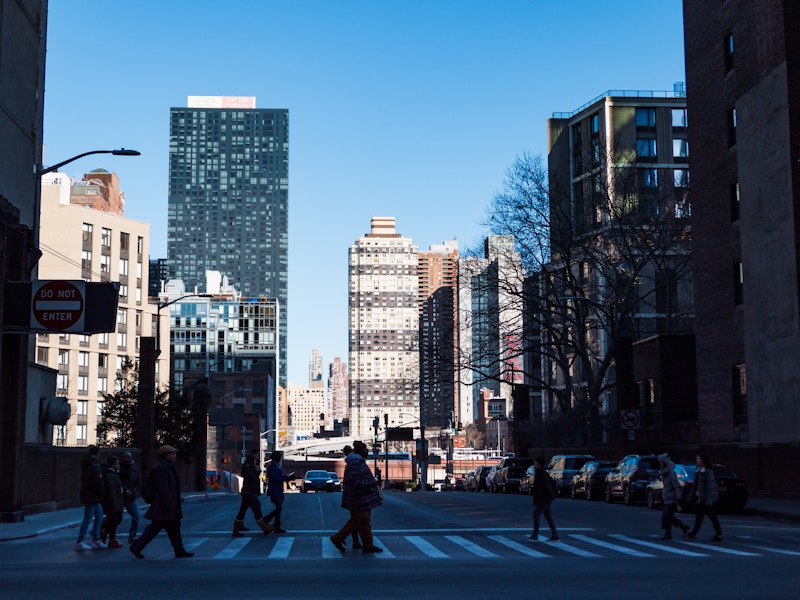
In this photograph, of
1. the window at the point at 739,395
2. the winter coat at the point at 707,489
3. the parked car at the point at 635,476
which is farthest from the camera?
the window at the point at 739,395

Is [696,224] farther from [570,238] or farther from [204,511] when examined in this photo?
[204,511]

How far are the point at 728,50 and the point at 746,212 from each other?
8.01 metres

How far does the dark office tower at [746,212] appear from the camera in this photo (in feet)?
133

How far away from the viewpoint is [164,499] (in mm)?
17984

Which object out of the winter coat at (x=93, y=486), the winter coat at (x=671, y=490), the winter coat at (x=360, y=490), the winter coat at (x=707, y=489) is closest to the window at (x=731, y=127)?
the winter coat at (x=707, y=489)

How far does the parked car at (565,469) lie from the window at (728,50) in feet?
61.9

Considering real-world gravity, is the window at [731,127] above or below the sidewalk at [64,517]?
above

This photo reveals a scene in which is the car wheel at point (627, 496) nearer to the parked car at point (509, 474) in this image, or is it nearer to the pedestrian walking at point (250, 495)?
the pedestrian walking at point (250, 495)

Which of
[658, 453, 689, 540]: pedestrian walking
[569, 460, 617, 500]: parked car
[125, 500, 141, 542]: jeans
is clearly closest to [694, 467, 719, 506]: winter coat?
[658, 453, 689, 540]: pedestrian walking

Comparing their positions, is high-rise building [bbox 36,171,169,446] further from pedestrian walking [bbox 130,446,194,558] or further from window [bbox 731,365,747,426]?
pedestrian walking [bbox 130,446,194,558]

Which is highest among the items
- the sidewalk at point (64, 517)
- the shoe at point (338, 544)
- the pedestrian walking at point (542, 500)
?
the pedestrian walking at point (542, 500)

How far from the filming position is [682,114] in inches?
4338

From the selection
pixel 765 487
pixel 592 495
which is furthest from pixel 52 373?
pixel 765 487

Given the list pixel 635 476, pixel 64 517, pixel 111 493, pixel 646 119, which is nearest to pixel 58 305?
pixel 64 517
